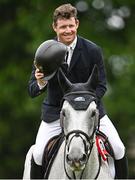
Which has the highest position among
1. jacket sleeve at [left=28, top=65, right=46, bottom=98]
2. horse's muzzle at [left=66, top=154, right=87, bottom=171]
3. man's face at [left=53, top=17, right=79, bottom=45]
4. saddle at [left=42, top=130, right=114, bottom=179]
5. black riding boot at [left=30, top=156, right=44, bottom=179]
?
man's face at [left=53, top=17, right=79, bottom=45]

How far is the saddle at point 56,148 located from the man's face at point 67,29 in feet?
3.90

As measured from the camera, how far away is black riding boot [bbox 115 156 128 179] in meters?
10.3

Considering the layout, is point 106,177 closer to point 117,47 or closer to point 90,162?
point 90,162

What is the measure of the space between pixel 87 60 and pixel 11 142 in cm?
1892

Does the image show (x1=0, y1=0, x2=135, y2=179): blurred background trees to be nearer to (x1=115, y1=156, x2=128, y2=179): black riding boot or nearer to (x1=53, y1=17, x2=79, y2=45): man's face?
(x1=115, y1=156, x2=128, y2=179): black riding boot

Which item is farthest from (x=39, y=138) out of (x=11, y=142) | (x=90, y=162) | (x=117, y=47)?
(x=11, y=142)

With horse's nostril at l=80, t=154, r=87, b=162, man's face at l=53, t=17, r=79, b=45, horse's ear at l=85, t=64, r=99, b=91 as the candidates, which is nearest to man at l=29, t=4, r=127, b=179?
man's face at l=53, t=17, r=79, b=45

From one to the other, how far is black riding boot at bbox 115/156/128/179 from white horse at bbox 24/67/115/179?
2.10 ft

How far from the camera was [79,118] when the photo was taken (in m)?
8.74

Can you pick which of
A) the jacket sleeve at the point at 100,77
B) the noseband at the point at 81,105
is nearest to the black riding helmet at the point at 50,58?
the noseband at the point at 81,105

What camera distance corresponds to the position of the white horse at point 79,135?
8594mm

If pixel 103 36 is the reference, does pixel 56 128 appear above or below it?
below

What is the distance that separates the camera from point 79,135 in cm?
864

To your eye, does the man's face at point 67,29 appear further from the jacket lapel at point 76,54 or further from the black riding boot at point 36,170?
the black riding boot at point 36,170
